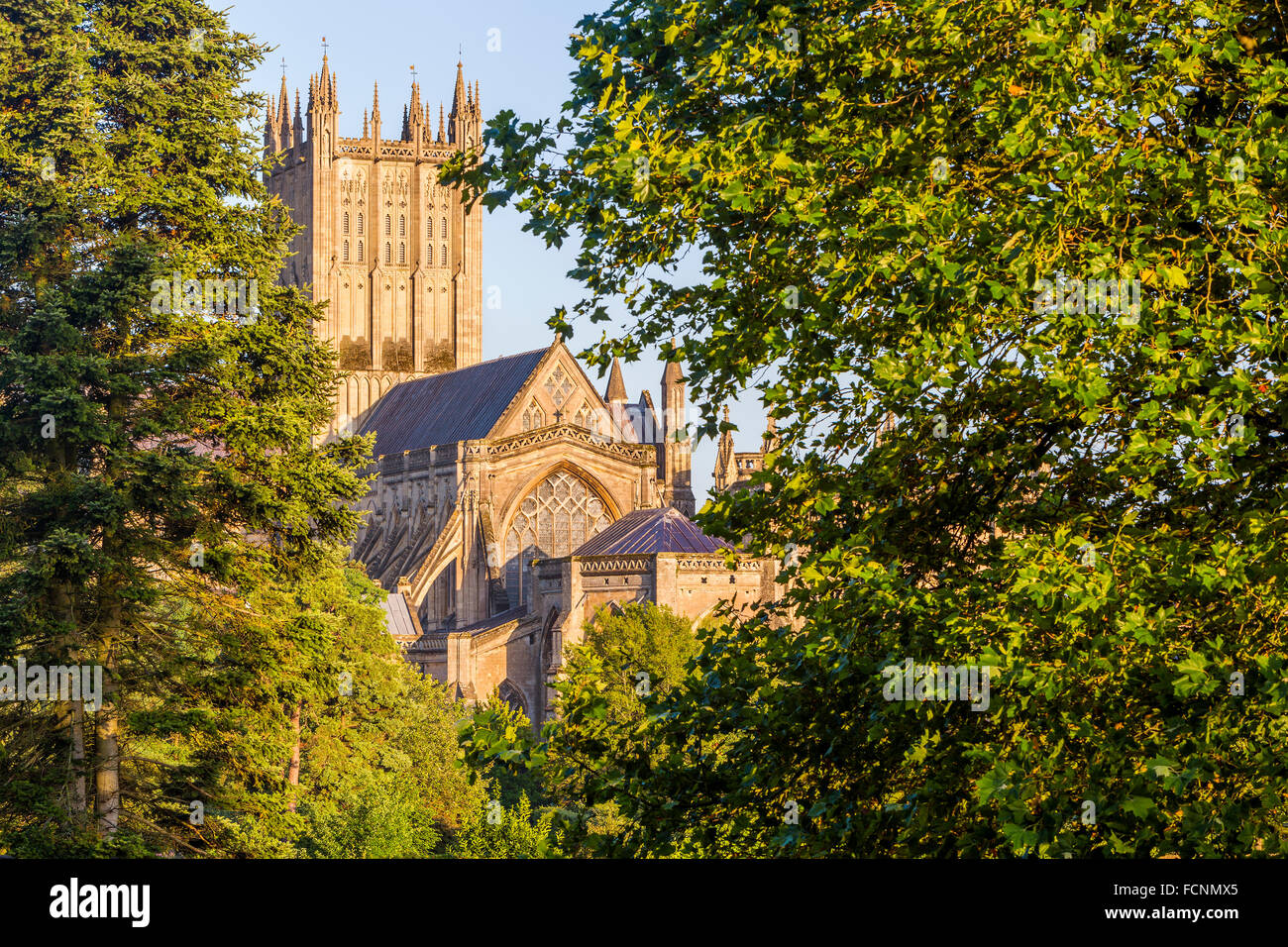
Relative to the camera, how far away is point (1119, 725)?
8.92 metres

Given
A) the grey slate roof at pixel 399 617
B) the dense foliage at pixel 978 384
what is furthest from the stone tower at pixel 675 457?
the dense foliage at pixel 978 384

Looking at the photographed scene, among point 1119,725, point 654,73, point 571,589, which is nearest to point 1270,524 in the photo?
point 1119,725

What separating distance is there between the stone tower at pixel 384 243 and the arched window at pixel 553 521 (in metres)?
25.3

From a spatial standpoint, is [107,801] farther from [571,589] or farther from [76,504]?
[571,589]

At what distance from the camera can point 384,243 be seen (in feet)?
336

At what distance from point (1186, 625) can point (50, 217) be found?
59.5 feet

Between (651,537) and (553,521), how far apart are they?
11344mm

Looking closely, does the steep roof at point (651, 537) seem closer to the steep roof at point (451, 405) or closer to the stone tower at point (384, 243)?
the steep roof at point (451, 405)

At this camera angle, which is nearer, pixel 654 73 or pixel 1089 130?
pixel 1089 130

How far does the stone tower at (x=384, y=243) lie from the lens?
330ft

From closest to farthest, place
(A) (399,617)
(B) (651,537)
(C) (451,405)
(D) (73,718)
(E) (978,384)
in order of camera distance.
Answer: (E) (978,384)
(D) (73,718)
(B) (651,537)
(A) (399,617)
(C) (451,405)

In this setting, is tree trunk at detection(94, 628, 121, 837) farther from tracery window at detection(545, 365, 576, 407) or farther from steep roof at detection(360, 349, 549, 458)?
tracery window at detection(545, 365, 576, 407)

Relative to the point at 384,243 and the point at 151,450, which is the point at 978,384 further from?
the point at 384,243

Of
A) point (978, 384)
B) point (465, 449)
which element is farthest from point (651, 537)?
point (978, 384)
